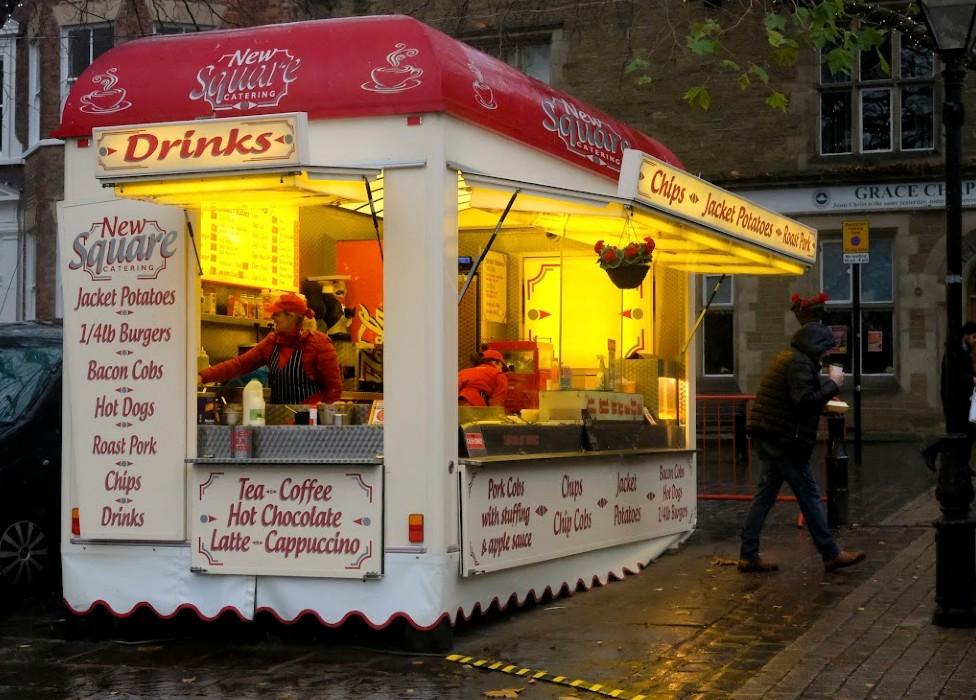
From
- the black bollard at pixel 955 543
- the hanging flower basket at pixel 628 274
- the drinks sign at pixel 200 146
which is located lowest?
the black bollard at pixel 955 543

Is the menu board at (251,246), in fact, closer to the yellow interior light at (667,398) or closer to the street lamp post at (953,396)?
the yellow interior light at (667,398)

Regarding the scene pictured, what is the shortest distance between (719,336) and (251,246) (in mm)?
14848

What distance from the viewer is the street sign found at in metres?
18.5

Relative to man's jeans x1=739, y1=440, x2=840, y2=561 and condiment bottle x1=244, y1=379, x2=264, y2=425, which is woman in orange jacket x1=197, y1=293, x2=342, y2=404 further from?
man's jeans x1=739, y1=440, x2=840, y2=561

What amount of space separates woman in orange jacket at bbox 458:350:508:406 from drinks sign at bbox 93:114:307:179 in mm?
3413

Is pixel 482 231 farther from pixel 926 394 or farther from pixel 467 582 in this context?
pixel 926 394

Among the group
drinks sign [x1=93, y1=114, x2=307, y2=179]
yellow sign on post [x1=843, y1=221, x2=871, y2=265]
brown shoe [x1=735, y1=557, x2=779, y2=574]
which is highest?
yellow sign on post [x1=843, y1=221, x2=871, y2=265]

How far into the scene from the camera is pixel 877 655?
7.70m

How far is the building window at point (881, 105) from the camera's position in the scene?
23.4m

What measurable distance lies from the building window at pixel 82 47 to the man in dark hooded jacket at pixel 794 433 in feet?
51.3

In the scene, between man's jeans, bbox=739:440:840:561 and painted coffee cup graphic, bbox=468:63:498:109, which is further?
man's jeans, bbox=739:440:840:561

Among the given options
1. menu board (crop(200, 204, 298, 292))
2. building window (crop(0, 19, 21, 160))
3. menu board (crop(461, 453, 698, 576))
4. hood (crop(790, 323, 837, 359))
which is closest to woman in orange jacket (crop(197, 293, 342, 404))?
menu board (crop(200, 204, 298, 292))

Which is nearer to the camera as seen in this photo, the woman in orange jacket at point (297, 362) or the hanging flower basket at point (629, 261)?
the woman in orange jacket at point (297, 362)

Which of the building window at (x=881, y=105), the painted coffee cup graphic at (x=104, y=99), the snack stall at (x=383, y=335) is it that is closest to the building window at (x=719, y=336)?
the building window at (x=881, y=105)
